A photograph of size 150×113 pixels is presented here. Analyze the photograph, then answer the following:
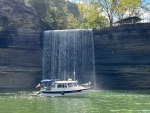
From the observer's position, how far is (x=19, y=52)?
53281 mm

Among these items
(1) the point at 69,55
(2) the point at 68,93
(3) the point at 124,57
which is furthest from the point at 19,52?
(2) the point at 68,93

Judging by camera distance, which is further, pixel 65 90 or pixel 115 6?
pixel 115 6

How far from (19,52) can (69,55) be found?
825 centimetres

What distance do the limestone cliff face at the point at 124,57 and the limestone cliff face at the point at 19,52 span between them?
400 inches

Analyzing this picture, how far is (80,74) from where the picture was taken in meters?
53.1

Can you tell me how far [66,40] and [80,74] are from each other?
20.2 ft

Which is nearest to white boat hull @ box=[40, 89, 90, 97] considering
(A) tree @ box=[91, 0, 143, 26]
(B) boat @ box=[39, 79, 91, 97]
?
(B) boat @ box=[39, 79, 91, 97]

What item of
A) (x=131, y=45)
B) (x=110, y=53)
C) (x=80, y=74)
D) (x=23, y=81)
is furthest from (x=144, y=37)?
(x=23, y=81)

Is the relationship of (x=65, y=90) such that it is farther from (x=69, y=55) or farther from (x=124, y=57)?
(x=69, y=55)

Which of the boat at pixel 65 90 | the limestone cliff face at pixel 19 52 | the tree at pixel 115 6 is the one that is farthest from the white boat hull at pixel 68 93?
the tree at pixel 115 6

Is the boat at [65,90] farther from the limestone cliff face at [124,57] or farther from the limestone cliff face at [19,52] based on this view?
the limestone cliff face at [19,52]

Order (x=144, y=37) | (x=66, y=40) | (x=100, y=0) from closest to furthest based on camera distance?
(x=144, y=37) → (x=66, y=40) → (x=100, y=0)

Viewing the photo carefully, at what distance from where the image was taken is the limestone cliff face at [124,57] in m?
49.8

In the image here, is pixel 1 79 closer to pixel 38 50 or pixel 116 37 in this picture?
pixel 38 50
